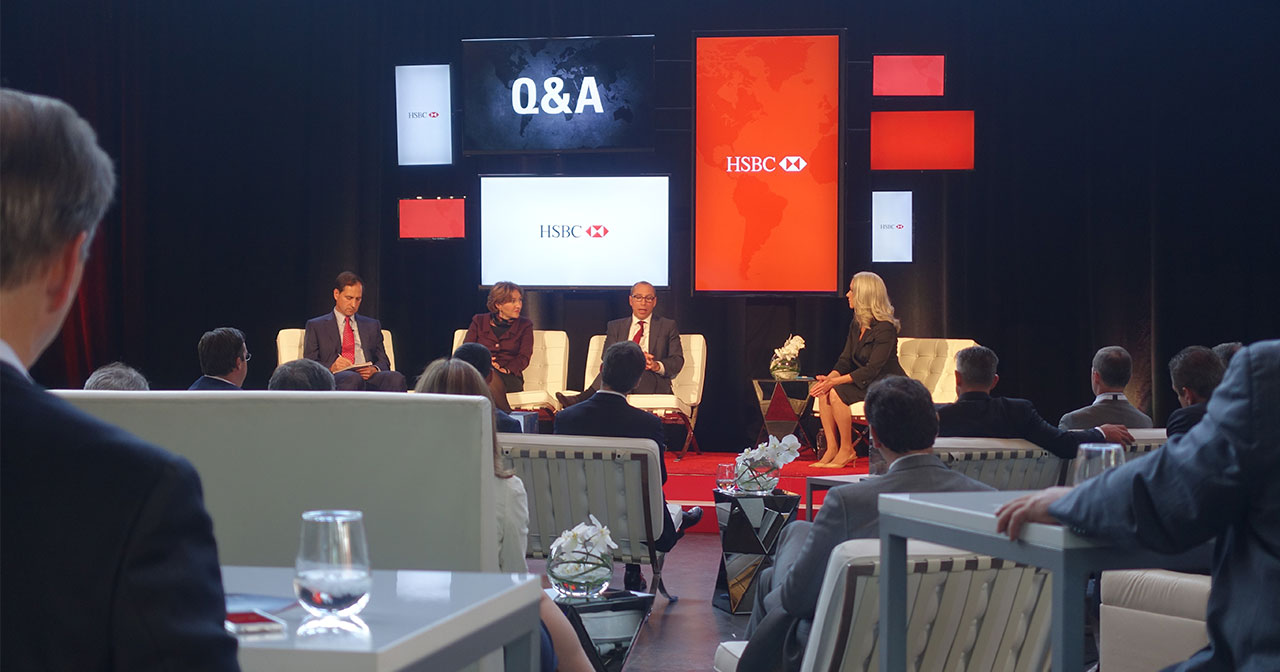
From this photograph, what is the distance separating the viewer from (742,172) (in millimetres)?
8352

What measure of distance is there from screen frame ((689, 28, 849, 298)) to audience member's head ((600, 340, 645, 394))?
12.9ft

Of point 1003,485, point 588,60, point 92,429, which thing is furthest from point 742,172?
point 92,429

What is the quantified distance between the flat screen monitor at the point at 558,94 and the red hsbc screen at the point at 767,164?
0.48m

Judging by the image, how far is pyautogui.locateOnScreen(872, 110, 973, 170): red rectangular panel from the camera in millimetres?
8180

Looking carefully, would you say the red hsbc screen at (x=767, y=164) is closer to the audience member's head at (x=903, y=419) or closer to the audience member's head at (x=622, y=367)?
the audience member's head at (x=622, y=367)

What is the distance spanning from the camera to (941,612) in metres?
2.12

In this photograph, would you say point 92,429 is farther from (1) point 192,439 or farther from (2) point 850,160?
(2) point 850,160

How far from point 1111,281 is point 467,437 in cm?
723

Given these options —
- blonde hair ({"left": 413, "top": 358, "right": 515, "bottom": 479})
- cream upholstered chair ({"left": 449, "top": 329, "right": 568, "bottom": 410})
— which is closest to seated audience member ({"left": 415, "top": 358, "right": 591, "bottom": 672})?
blonde hair ({"left": 413, "top": 358, "right": 515, "bottom": 479})

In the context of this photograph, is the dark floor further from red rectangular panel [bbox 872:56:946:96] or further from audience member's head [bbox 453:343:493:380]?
red rectangular panel [bbox 872:56:946:96]

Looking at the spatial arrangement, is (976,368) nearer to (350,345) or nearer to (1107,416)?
(1107,416)

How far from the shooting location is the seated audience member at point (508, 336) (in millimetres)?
7637

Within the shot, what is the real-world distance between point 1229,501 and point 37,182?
51.7 inches

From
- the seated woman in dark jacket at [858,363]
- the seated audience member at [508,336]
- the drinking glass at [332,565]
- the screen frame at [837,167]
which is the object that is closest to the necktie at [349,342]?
the seated audience member at [508,336]
